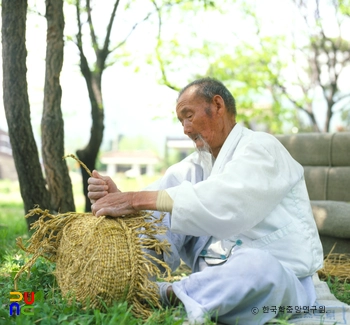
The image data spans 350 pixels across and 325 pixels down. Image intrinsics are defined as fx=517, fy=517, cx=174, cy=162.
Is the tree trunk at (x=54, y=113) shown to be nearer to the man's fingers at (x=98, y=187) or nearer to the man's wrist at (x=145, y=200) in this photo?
the man's fingers at (x=98, y=187)

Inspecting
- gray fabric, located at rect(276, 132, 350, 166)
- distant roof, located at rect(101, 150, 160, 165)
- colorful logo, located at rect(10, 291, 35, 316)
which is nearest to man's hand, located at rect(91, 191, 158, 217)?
colorful logo, located at rect(10, 291, 35, 316)

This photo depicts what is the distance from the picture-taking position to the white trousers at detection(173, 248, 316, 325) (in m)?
2.36

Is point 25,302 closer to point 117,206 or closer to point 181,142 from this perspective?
point 117,206

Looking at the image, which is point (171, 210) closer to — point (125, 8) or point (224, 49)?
point (125, 8)

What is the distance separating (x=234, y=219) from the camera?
2531 mm

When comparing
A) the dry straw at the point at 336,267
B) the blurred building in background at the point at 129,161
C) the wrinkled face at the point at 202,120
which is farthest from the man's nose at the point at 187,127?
the blurred building in background at the point at 129,161

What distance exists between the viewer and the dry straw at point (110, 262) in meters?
2.46

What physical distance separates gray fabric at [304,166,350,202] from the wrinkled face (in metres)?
2.99

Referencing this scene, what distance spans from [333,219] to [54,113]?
2793mm

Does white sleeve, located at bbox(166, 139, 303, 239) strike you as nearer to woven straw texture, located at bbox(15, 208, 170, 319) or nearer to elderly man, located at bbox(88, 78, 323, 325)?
elderly man, located at bbox(88, 78, 323, 325)

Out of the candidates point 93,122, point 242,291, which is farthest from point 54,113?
point 242,291

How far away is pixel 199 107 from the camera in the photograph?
302cm

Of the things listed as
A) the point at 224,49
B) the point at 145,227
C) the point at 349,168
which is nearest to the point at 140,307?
the point at 145,227

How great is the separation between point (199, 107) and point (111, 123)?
167 ft
